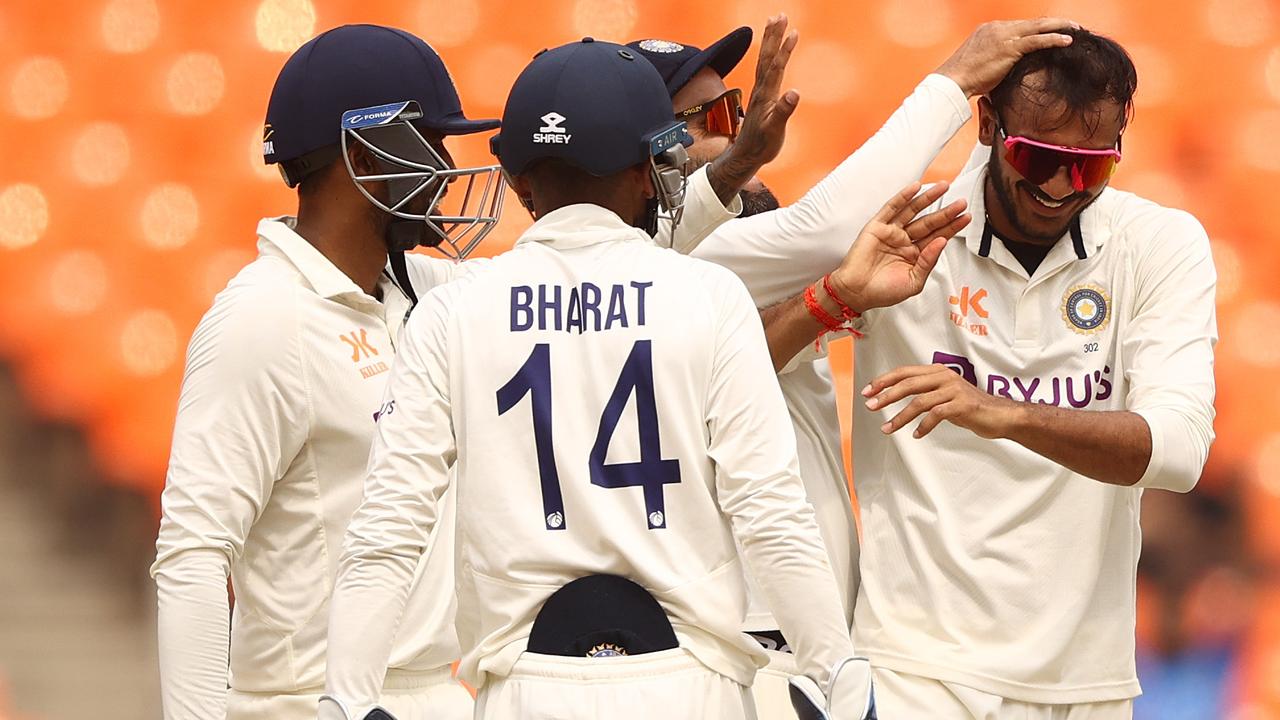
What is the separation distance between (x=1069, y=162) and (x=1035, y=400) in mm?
320

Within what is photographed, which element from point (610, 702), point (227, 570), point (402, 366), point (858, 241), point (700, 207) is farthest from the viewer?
point (700, 207)

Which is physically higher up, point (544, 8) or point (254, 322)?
Answer: point (544, 8)

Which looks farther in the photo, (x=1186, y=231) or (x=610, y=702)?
(x=1186, y=231)

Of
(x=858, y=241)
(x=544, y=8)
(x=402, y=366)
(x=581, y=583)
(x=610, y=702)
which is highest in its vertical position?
(x=544, y=8)

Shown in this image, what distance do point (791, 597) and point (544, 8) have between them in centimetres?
270

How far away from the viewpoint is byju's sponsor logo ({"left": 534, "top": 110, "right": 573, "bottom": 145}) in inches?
67.7

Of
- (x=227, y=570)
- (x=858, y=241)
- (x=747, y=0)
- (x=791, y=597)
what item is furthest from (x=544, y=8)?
(x=791, y=597)

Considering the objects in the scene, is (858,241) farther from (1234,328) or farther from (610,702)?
(1234,328)

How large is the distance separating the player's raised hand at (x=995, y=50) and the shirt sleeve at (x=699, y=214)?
1.25 ft

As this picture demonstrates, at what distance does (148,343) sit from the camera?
3.89 metres

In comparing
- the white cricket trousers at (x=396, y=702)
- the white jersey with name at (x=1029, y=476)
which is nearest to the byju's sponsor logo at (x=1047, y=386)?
the white jersey with name at (x=1029, y=476)

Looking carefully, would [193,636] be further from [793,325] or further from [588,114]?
[793,325]

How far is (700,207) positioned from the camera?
2.41m

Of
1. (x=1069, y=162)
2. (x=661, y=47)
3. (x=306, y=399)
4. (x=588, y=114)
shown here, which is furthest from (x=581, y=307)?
(x=661, y=47)
